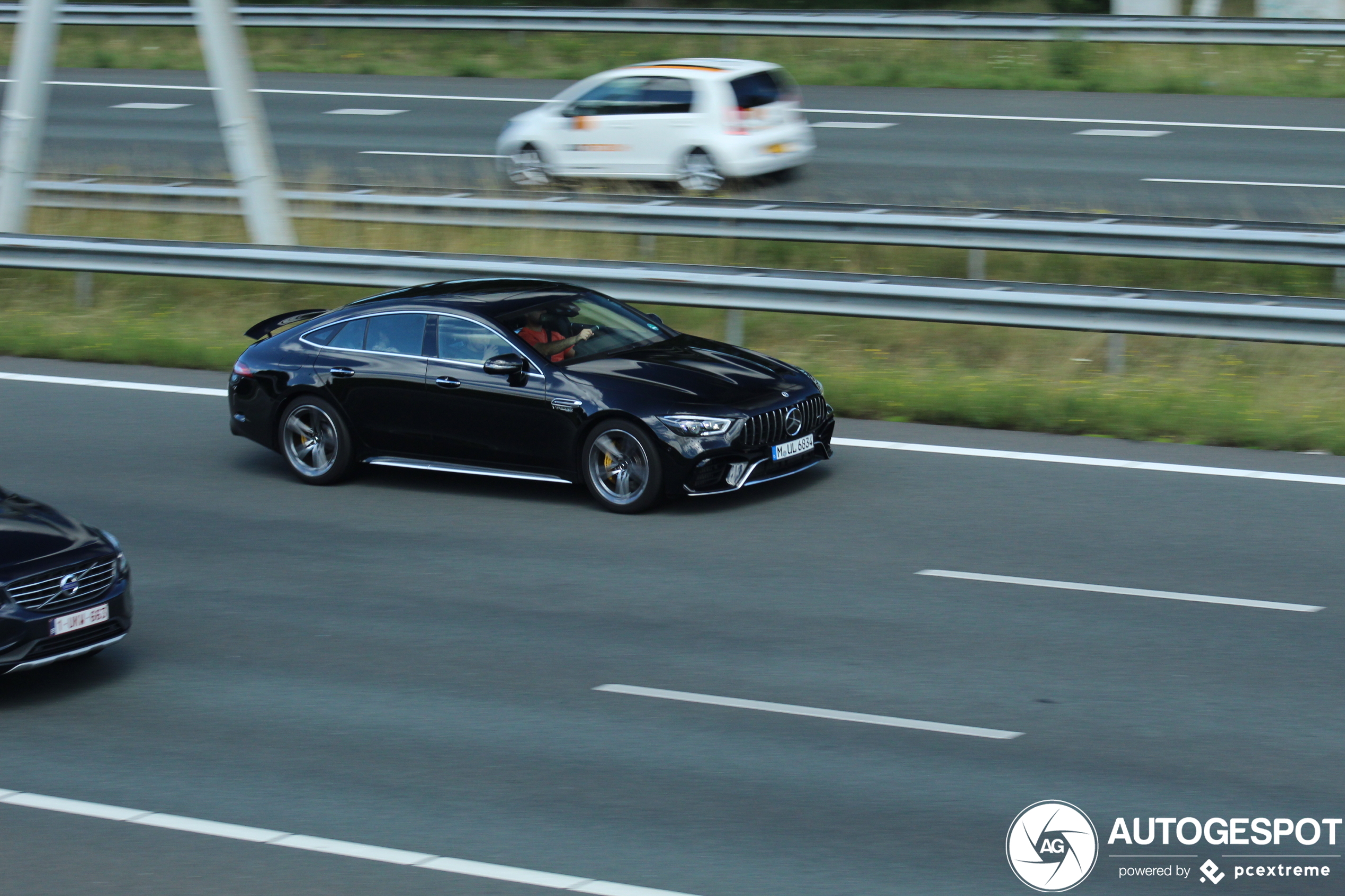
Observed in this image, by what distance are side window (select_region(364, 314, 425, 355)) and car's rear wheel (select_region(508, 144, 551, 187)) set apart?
1010cm

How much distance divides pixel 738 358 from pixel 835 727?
4589mm

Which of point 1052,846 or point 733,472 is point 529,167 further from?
point 1052,846

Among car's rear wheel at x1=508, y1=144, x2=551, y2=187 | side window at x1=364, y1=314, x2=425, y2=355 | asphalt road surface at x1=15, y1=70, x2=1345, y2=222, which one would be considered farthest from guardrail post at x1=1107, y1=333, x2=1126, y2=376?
car's rear wheel at x1=508, y1=144, x2=551, y2=187

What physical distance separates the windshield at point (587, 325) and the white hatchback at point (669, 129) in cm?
882

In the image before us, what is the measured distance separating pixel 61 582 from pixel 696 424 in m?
4.06

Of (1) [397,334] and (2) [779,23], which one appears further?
(2) [779,23]

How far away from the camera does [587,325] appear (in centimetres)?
1160

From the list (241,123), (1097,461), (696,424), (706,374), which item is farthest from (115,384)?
(1097,461)

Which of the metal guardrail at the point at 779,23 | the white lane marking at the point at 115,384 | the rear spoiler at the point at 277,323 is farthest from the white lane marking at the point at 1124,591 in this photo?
the metal guardrail at the point at 779,23

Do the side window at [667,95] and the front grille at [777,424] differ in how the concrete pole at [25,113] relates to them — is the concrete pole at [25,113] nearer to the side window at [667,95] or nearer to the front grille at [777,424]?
the side window at [667,95]

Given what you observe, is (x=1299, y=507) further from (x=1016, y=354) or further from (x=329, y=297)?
(x=329, y=297)

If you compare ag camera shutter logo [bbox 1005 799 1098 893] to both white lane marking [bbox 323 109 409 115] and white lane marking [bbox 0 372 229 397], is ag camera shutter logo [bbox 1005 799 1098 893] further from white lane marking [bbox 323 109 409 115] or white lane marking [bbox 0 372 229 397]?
white lane marking [bbox 323 109 409 115]

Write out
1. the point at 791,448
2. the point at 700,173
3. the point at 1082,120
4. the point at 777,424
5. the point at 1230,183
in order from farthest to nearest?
1. the point at 1082,120
2. the point at 700,173
3. the point at 1230,183
4. the point at 791,448
5. the point at 777,424

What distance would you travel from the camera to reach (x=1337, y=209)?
18.7 meters
